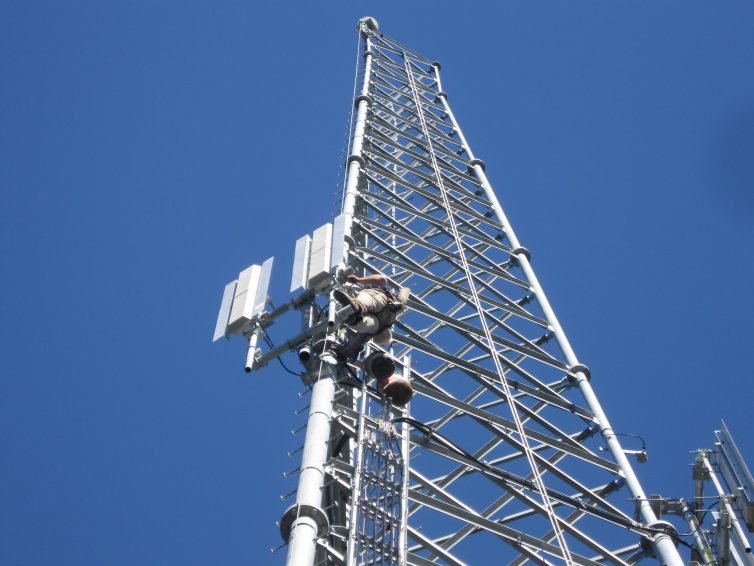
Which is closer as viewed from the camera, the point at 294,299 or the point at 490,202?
the point at 294,299

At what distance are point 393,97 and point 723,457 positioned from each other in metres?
14.8

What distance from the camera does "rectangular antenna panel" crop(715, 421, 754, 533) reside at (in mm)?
12414

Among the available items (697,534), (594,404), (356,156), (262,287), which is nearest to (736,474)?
(697,534)

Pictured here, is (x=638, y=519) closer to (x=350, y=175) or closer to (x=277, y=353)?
(x=277, y=353)

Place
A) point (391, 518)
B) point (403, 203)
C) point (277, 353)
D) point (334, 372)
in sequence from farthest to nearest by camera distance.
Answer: point (403, 203) → point (277, 353) → point (334, 372) → point (391, 518)

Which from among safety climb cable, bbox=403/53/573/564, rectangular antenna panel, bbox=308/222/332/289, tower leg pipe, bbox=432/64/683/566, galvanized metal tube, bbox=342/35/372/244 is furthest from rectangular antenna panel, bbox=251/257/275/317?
tower leg pipe, bbox=432/64/683/566

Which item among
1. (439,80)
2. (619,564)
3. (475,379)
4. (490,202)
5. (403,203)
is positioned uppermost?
(439,80)

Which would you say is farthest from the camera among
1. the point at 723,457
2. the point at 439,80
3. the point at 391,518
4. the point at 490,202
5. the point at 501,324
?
the point at 439,80

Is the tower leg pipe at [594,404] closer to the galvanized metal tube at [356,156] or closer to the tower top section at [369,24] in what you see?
the galvanized metal tube at [356,156]

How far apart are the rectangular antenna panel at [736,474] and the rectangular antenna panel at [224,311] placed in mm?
6802

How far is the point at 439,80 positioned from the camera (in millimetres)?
30469

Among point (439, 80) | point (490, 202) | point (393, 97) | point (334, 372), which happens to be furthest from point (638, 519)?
point (439, 80)

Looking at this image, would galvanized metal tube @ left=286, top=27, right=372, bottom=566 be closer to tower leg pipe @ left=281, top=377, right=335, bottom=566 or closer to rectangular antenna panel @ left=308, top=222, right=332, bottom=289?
→ tower leg pipe @ left=281, top=377, right=335, bottom=566

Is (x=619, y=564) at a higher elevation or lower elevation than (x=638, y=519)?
lower
